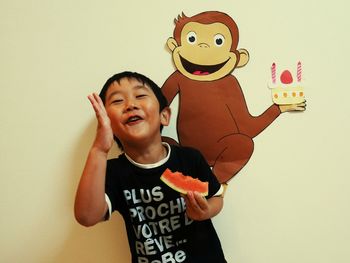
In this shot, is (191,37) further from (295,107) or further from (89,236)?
(89,236)

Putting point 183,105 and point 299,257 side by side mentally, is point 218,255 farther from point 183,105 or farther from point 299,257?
point 183,105

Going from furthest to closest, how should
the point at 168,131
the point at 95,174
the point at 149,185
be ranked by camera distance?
the point at 168,131, the point at 149,185, the point at 95,174

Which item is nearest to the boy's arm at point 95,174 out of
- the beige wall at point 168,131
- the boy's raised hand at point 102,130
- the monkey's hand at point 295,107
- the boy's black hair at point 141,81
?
the boy's raised hand at point 102,130

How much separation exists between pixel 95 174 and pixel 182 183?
0.64ft

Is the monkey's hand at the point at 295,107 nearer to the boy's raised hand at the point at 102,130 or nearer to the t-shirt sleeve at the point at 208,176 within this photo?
the t-shirt sleeve at the point at 208,176

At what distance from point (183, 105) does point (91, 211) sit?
366 mm

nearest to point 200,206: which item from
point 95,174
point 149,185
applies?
point 149,185

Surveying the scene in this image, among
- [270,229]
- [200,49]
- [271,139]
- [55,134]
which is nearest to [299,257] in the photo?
[270,229]

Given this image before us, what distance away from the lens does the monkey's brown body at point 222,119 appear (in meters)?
0.91

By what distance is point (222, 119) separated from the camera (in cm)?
91

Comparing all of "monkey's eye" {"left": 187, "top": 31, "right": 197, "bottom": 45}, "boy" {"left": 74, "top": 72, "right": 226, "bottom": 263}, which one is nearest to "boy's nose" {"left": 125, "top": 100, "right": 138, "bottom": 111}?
"boy" {"left": 74, "top": 72, "right": 226, "bottom": 263}

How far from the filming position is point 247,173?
3.02 ft

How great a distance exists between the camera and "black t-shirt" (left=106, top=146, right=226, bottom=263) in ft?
2.72

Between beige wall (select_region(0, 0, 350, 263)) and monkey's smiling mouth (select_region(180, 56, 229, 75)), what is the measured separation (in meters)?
0.04
